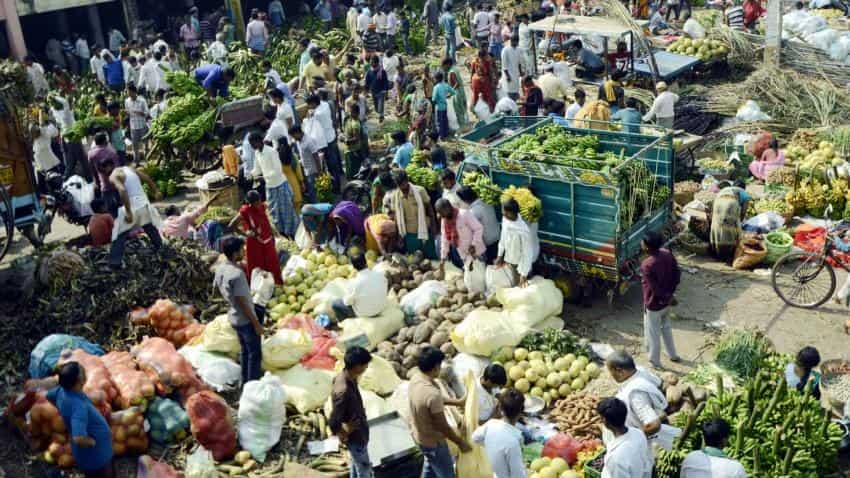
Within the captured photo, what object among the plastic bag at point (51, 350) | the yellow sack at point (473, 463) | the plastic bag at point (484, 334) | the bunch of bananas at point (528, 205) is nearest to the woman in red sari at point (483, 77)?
the bunch of bananas at point (528, 205)

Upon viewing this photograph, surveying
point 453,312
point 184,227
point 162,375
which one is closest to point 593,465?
point 453,312

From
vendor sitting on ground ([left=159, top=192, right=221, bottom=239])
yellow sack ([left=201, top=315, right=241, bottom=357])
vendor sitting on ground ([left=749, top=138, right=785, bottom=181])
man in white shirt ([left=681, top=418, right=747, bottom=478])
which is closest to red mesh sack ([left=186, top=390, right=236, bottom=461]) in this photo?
yellow sack ([left=201, top=315, right=241, bottom=357])

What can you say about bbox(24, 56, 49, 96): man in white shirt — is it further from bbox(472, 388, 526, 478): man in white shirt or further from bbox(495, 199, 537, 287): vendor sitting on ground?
bbox(472, 388, 526, 478): man in white shirt

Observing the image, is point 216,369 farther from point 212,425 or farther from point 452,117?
point 452,117

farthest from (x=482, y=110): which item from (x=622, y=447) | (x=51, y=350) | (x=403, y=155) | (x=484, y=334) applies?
(x=622, y=447)

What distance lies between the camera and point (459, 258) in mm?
10344

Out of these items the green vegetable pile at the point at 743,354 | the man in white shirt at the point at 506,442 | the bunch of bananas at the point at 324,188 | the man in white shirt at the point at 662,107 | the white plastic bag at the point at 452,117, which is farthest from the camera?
the white plastic bag at the point at 452,117

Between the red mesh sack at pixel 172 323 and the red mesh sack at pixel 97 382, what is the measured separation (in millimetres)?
1046

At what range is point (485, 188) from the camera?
9.77m

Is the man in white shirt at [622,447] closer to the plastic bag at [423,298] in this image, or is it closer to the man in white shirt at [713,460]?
the man in white shirt at [713,460]

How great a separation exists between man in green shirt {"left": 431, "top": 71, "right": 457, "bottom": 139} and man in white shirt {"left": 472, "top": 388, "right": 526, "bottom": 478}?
30.7 feet

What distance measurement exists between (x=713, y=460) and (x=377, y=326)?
400 cm

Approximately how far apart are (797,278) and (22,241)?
974 cm

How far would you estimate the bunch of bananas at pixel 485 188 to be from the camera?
977 centimetres
